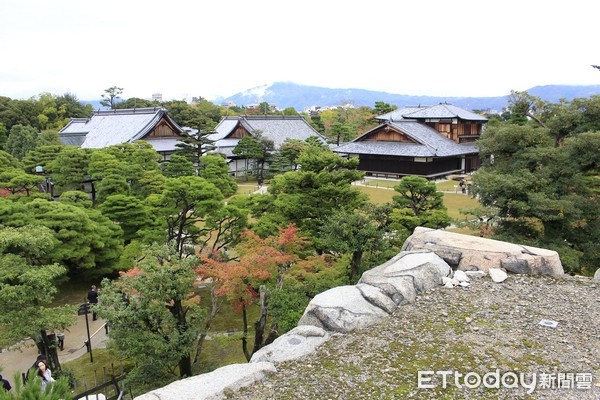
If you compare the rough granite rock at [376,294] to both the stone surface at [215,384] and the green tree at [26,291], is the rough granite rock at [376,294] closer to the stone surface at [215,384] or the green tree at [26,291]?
the stone surface at [215,384]

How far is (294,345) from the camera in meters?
7.02

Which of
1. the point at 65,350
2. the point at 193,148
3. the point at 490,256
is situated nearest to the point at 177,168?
the point at 193,148

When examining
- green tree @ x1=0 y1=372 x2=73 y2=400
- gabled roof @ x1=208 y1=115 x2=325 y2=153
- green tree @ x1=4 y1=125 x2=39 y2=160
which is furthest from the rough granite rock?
gabled roof @ x1=208 y1=115 x2=325 y2=153

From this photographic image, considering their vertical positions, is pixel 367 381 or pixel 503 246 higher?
pixel 503 246

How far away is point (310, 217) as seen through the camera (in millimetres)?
14734

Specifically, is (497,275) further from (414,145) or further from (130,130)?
(130,130)

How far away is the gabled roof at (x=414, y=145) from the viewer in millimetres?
36469

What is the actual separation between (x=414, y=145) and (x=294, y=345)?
32.7 metres

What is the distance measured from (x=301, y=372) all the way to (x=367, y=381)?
95 cm

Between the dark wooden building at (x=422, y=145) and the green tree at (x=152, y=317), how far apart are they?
30365 mm

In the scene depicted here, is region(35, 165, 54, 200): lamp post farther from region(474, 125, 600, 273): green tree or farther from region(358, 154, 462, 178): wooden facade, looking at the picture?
region(358, 154, 462, 178): wooden facade

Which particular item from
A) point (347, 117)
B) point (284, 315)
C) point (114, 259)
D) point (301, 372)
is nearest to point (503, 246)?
point (284, 315)

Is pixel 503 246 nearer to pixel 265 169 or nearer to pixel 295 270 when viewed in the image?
pixel 295 270

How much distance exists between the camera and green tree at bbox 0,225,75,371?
8.95 m
